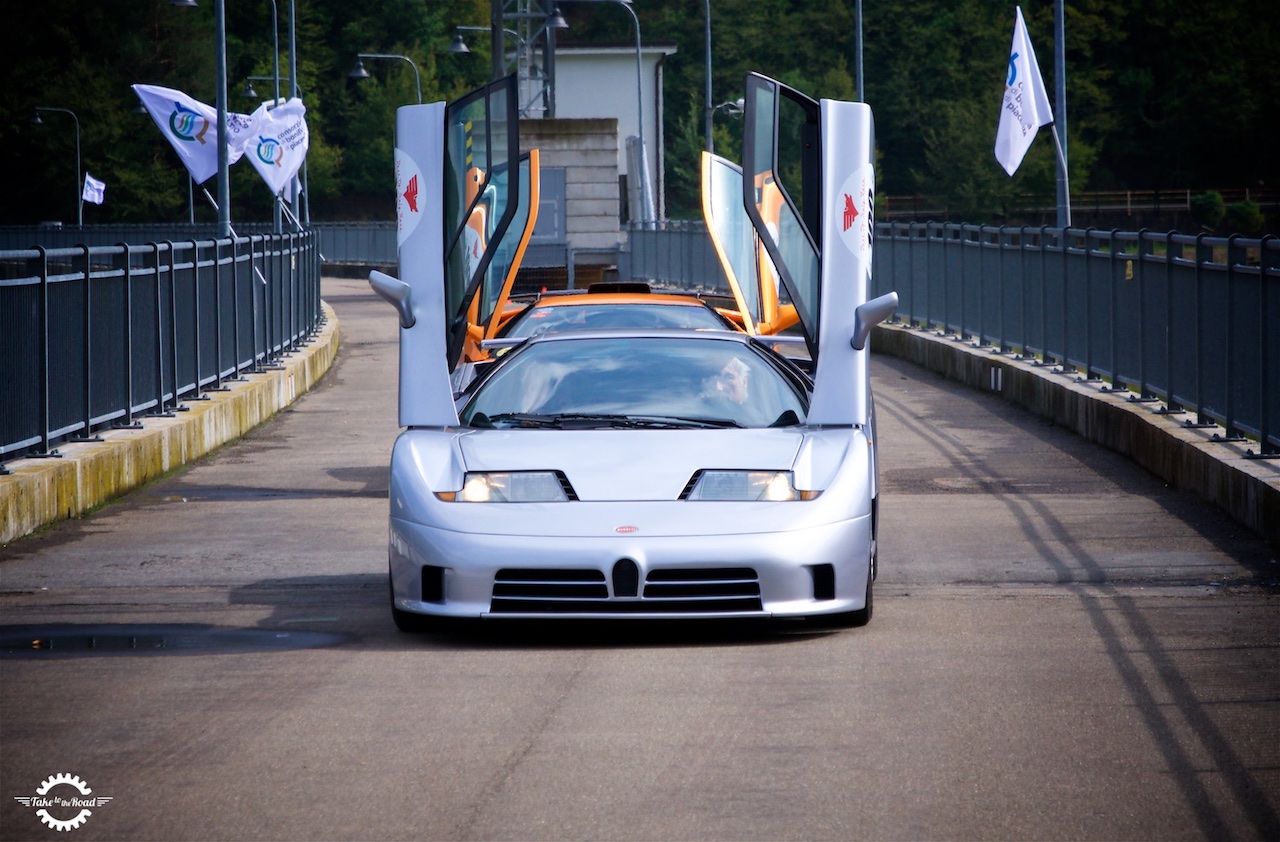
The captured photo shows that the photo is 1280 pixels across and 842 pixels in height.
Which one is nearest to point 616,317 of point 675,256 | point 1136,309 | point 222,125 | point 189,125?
point 1136,309

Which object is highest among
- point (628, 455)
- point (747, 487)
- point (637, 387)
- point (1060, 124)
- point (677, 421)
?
point (1060, 124)

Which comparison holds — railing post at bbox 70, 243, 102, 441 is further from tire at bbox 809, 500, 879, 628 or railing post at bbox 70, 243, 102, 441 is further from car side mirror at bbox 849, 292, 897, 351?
tire at bbox 809, 500, 879, 628

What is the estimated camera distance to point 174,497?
12727 mm

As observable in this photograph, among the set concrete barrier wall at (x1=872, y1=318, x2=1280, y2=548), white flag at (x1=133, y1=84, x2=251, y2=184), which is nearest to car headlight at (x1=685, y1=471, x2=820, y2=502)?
concrete barrier wall at (x1=872, y1=318, x2=1280, y2=548)

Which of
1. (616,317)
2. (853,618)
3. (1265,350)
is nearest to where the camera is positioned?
(853,618)

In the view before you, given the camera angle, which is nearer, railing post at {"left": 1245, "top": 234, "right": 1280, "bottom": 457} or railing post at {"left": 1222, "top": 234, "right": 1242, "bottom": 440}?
railing post at {"left": 1245, "top": 234, "right": 1280, "bottom": 457}

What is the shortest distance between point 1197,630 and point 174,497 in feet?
24.0

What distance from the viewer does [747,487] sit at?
7633 millimetres

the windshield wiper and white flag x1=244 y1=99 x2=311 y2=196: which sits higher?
white flag x1=244 y1=99 x2=311 y2=196

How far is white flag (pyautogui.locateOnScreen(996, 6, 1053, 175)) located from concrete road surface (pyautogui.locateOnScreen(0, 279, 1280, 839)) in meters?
14.5

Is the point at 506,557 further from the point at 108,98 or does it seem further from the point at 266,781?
the point at 108,98

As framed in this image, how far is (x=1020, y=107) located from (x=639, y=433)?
58.8ft

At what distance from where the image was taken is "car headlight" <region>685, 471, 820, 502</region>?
7.60 meters

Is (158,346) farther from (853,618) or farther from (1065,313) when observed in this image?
(853,618)
